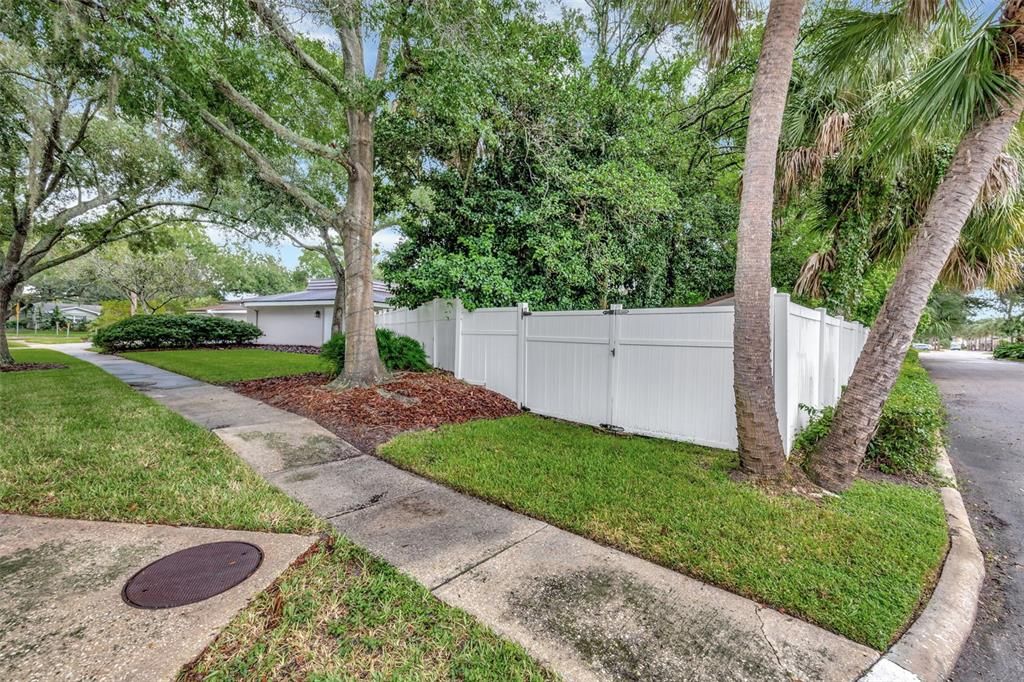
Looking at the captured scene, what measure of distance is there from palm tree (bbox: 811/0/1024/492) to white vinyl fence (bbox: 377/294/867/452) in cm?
76

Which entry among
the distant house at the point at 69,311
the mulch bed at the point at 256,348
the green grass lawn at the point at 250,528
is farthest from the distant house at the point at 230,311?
the green grass lawn at the point at 250,528

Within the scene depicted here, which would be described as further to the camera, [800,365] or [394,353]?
[394,353]

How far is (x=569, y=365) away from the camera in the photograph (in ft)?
21.3

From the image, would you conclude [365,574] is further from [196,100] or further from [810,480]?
[196,100]

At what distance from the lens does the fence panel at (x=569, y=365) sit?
19.9 feet

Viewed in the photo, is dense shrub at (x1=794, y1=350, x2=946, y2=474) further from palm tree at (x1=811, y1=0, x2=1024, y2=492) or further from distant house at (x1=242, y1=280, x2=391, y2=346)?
distant house at (x1=242, y1=280, x2=391, y2=346)

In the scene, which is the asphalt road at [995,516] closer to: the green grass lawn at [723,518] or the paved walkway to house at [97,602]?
the green grass lawn at [723,518]

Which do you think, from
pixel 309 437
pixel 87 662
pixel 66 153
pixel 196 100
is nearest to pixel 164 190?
pixel 66 153

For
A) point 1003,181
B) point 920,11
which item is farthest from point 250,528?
point 1003,181

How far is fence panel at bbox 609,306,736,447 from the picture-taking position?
16.3 ft

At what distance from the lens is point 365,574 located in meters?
2.60

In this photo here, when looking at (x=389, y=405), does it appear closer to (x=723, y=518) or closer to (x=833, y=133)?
(x=723, y=518)

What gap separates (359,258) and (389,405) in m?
2.68

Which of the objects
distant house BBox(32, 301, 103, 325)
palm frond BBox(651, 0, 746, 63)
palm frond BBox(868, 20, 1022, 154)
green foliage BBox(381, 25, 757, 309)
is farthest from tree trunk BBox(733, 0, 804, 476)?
distant house BBox(32, 301, 103, 325)
